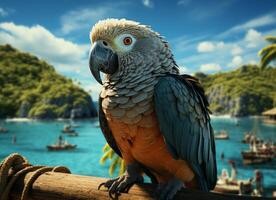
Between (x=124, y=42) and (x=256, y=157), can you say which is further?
(x=256, y=157)

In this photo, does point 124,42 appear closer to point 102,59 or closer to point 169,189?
point 102,59

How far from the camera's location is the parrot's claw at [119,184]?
138 cm

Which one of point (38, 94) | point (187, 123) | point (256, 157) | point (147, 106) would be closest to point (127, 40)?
point (147, 106)

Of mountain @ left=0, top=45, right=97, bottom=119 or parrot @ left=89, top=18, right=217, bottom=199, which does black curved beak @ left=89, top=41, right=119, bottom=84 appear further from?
mountain @ left=0, top=45, right=97, bottom=119

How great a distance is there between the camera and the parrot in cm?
156

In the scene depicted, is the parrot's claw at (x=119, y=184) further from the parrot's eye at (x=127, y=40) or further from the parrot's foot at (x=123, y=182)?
the parrot's eye at (x=127, y=40)

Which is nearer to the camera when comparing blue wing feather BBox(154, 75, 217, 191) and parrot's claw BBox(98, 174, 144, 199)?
parrot's claw BBox(98, 174, 144, 199)

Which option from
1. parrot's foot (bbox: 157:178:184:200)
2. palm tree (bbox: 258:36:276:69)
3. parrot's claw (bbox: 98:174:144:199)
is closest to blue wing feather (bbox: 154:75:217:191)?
parrot's foot (bbox: 157:178:184:200)

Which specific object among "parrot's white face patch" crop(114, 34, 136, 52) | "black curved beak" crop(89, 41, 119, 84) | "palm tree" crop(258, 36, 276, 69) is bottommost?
"black curved beak" crop(89, 41, 119, 84)

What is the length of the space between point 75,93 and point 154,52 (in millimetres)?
69597

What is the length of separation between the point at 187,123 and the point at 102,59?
0.60m

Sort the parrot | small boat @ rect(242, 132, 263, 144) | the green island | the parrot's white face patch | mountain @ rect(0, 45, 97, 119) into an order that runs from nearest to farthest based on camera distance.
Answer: the parrot < the parrot's white face patch < small boat @ rect(242, 132, 263, 144) < mountain @ rect(0, 45, 97, 119) < the green island

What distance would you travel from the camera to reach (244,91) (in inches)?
2985

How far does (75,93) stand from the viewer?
69.8 metres
